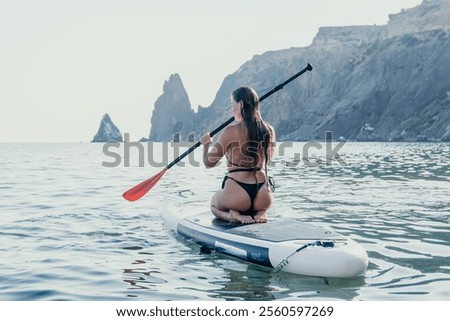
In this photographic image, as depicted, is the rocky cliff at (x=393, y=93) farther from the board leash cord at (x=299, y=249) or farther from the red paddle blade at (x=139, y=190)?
the board leash cord at (x=299, y=249)

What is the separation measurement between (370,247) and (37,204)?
10.3 m

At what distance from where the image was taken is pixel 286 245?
7402 millimetres

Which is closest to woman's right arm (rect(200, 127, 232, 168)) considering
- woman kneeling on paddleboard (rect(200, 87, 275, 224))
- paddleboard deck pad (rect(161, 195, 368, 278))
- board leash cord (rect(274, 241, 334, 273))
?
woman kneeling on paddleboard (rect(200, 87, 275, 224))

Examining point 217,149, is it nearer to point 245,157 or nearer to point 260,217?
point 245,157

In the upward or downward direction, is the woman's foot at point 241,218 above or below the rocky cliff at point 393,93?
below

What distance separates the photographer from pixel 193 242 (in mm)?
9328

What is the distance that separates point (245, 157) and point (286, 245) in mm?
1733

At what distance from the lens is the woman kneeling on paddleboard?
834cm

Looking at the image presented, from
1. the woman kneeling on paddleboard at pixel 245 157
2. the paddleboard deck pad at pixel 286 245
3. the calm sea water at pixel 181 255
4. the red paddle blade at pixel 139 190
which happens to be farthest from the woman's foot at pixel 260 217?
the red paddle blade at pixel 139 190

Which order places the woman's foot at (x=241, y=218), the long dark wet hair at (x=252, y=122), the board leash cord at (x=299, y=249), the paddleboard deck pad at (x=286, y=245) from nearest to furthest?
1. the paddleboard deck pad at (x=286, y=245)
2. the board leash cord at (x=299, y=249)
3. the long dark wet hair at (x=252, y=122)
4. the woman's foot at (x=241, y=218)

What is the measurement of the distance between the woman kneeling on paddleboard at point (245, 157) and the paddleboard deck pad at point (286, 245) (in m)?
0.31

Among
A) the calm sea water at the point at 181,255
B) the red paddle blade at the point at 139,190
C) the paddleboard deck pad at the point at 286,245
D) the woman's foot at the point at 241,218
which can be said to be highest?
the red paddle blade at the point at 139,190

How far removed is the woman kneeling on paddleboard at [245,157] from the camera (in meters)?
8.34
